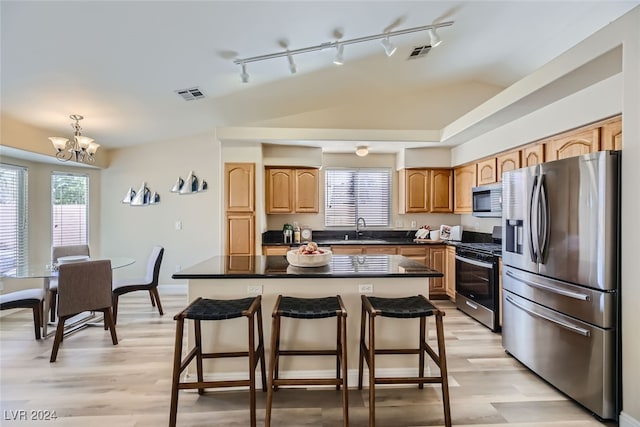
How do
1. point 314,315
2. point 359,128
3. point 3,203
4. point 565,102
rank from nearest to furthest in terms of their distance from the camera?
point 314,315, point 565,102, point 3,203, point 359,128

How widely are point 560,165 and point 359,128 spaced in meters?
2.86

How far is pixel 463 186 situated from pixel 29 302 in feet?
18.2

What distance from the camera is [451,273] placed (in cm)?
456

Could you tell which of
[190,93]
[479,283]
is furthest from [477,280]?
[190,93]

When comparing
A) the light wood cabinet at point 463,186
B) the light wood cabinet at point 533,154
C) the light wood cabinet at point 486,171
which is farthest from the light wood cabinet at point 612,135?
the light wood cabinet at point 463,186

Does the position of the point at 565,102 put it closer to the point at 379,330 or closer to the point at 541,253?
the point at 541,253

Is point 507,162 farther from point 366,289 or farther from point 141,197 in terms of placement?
point 141,197

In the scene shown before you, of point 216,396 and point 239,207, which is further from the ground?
point 239,207

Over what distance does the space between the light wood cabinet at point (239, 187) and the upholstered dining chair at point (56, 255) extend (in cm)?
198

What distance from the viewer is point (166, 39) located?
2336mm

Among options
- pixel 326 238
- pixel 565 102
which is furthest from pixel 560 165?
pixel 326 238

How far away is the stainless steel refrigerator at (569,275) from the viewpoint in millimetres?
1962

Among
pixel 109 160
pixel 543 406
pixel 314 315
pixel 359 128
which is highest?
pixel 359 128

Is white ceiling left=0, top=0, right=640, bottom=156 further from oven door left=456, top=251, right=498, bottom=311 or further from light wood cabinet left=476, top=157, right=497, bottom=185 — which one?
oven door left=456, top=251, right=498, bottom=311
